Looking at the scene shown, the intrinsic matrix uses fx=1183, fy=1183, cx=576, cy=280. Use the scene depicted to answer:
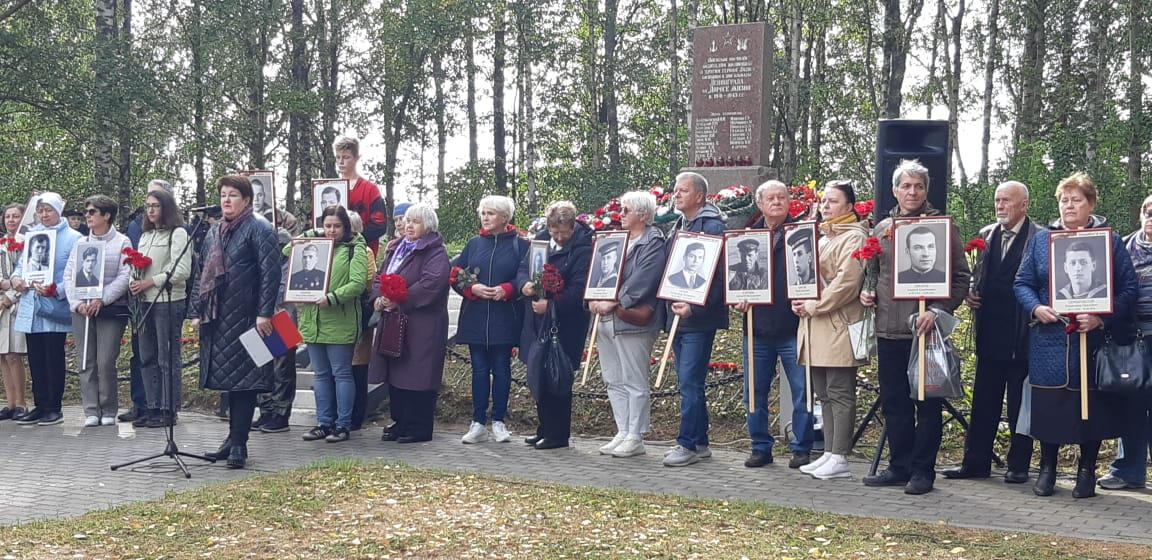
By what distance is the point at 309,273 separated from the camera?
9.86m

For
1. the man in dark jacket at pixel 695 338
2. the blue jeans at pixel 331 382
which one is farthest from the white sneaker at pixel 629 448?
the blue jeans at pixel 331 382

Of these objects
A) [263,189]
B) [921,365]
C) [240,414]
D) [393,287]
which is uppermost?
[263,189]

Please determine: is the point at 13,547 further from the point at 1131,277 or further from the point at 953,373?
the point at 1131,277

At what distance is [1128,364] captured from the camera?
7.17 meters

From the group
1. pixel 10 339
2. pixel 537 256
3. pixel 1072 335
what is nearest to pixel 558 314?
pixel 537 256

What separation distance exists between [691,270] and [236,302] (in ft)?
11.0

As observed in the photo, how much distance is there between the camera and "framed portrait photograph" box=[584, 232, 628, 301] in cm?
914

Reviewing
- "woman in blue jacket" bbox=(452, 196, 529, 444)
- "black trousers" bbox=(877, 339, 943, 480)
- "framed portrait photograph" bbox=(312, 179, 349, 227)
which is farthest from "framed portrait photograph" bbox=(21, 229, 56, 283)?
"black trousers" bbox=(877, 339, 943, 480)

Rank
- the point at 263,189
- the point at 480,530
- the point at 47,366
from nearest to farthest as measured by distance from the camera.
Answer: the point at 480,530
the point at 47,366
the point at 263,189

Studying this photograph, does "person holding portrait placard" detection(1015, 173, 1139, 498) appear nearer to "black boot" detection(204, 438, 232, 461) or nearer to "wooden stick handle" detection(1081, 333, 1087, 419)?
"wooden stick handle" detection(1081, 333, 1087, 419)

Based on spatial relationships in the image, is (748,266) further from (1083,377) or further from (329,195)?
(329,195)

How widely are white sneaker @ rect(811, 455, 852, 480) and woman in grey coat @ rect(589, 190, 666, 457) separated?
162 cm

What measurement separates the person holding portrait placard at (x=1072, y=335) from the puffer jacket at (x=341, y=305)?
5.21 m

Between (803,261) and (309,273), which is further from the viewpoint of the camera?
(309,273)
